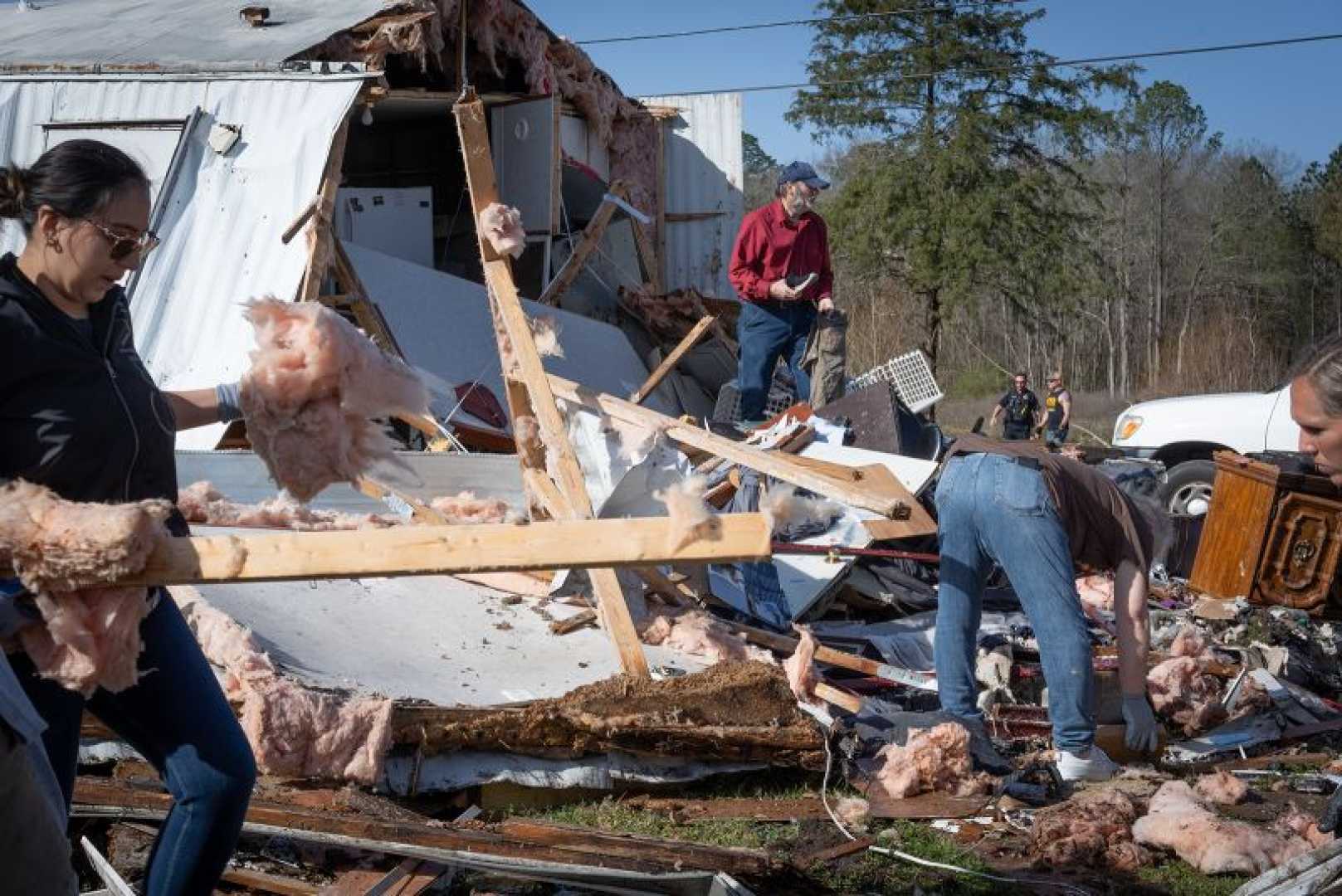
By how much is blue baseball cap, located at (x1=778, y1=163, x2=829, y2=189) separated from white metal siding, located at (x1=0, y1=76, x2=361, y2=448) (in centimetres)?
328

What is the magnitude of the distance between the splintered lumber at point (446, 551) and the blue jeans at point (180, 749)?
0.54 metres

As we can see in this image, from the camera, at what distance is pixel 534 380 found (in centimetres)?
562

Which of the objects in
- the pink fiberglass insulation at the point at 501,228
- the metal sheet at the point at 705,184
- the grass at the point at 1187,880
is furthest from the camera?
the metal sheet at the point at 705,184

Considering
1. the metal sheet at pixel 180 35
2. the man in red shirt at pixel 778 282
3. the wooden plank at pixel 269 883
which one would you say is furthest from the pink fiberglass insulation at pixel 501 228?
the metal sheet at pixel 180 35

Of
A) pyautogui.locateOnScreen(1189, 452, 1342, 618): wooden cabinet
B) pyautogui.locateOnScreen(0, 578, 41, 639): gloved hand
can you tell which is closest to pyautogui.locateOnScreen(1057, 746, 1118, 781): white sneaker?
pyautogui.locateOnScreen(1189, 452, 1342, 618): wooden cabinet

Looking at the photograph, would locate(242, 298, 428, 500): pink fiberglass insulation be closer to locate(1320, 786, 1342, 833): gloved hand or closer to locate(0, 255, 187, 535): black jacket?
locate(0, 255, 187, 535): black jacket

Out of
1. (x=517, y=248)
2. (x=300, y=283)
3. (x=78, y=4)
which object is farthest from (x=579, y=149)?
(x=517, y=248)

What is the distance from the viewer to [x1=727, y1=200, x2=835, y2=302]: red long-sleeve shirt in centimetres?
984

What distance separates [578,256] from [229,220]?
162 inches

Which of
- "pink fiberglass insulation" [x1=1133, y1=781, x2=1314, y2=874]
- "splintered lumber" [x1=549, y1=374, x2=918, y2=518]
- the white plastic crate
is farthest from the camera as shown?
the white plastic crate

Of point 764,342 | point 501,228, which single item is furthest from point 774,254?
point 501,228

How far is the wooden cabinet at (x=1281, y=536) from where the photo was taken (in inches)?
231

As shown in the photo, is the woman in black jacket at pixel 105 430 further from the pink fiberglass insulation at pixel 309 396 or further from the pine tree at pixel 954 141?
the pine tree at pixel 954 141

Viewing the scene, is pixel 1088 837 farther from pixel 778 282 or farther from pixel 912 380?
pixel 912 380
